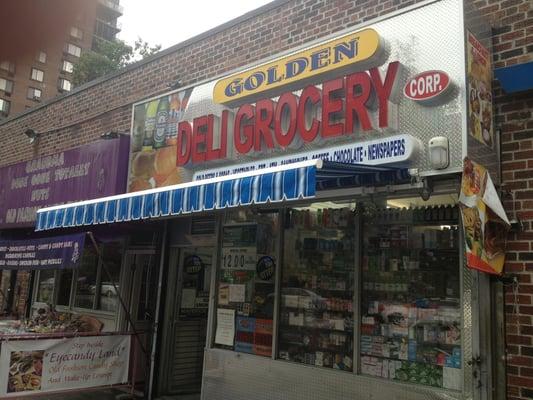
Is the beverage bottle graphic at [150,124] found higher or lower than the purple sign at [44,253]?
higher

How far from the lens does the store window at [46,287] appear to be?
424 inches

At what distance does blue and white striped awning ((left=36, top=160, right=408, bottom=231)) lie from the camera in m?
4.34

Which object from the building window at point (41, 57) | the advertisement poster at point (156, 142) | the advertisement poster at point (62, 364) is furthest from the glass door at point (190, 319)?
the building window at point (41, 57)

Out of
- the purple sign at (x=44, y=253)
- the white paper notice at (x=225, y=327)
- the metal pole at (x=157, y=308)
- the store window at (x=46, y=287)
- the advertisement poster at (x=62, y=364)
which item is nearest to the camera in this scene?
the advertisement poster at (x=62, y=364)

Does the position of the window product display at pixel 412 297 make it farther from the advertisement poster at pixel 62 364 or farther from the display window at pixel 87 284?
the display window at pixel 87 284

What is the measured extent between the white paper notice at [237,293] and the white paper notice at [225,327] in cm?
16

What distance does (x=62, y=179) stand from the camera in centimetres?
947

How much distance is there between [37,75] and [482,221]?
401 cm

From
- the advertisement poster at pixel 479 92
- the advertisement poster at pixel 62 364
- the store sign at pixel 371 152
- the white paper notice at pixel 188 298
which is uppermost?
the advertisement poster at pixel 479 92

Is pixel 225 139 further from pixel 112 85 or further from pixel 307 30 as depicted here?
pixel 112 85

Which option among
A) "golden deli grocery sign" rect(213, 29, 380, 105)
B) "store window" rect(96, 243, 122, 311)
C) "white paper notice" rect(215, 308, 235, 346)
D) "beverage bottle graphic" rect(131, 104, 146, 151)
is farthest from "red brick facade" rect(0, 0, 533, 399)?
"white paper notice" rect(215, 308, 235, 346)

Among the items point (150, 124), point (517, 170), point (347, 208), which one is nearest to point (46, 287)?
point (150, 124)

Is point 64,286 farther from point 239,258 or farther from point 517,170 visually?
point 517,170

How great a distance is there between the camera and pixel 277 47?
22.6 ft
